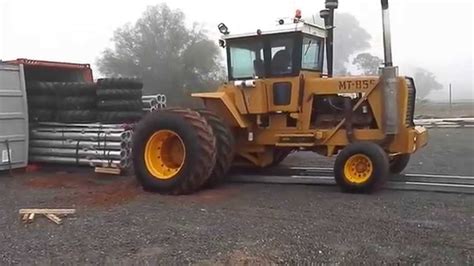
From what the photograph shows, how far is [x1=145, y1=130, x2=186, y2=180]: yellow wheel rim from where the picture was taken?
9914 mm

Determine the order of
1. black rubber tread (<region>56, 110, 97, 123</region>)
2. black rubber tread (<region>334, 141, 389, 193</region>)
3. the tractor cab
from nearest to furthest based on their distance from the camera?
black rubber tread (<region>334, 141, 389, 193</region>)
the tractor cab
black rubber tread (<region>56, 110, 97, 123</region>)

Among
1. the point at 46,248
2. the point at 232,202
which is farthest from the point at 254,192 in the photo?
the point at 46,248

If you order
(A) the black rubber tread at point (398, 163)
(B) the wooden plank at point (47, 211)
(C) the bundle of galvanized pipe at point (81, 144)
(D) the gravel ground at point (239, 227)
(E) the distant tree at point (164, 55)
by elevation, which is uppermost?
(E) the distant tree at point (164, 55)

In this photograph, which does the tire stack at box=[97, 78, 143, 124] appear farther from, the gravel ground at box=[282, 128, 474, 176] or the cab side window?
the gravel ground at box=[282, 128, 474, 176]

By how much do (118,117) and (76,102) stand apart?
101 cm

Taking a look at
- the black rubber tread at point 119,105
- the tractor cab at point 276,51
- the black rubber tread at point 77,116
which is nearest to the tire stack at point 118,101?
the black rubber tread at point 119,105

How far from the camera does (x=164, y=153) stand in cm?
1020

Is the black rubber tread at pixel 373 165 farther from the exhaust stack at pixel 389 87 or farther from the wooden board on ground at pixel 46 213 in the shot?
the wooden board on ground at pixel 46 213

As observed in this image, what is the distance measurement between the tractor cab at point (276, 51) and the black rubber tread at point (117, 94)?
7.27ft

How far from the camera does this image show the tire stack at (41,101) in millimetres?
12430

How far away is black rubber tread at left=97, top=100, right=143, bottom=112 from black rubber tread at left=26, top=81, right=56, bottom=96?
3.90 ft

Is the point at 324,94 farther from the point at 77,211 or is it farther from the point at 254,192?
the point at 77,211

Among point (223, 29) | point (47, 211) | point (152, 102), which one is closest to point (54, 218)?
point (47, 211)

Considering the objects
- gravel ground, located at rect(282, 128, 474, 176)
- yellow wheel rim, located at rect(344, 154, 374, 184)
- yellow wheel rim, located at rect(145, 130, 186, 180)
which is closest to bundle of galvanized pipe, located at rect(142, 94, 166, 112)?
yellow wheel rim, located at rect(145, 130, 186, 180)
